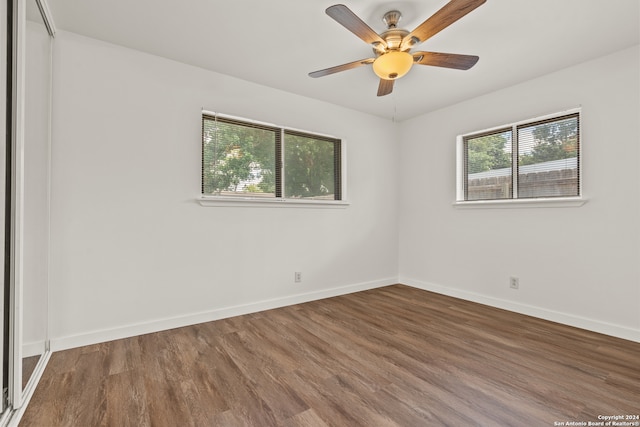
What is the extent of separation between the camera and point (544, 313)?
2959 millimetres

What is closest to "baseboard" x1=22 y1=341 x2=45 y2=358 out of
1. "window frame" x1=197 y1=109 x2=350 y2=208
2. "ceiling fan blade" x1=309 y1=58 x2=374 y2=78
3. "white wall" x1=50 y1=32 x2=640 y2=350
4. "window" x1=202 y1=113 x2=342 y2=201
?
"white wall" x1=50 y1=32 x2=640 y2=350

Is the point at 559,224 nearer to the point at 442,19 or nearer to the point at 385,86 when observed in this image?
the point at 385,86

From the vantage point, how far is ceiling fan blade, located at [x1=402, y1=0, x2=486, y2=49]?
1.61 meters

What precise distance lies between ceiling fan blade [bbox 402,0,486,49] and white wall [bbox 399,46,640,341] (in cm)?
188

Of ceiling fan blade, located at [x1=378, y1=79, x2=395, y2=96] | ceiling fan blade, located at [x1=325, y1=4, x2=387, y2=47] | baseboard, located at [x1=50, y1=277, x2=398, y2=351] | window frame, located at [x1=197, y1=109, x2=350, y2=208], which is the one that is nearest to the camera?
ceiling fan blade, located at [x1=325, y1=4, x2=387, y2=47]

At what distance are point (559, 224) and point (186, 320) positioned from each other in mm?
3603

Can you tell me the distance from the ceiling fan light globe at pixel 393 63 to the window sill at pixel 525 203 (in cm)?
200

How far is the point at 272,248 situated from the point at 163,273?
107 cm

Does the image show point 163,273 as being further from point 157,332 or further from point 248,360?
point 248,360

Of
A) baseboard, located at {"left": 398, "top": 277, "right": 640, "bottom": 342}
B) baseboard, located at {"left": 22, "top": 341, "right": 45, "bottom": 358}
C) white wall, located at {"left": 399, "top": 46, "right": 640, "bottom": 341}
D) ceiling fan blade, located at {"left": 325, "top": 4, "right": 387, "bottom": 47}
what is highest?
ceiling fan blade, located at {"left": 325, "top": 4, "right": 387, "bottom": 47}

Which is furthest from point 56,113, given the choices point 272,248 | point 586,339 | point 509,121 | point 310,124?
point 586,339

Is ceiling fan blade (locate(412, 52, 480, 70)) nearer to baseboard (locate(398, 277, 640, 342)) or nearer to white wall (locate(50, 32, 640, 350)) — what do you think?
white wall (locate(50, 32, 640, 350))

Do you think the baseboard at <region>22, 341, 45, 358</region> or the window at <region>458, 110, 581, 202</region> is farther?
the window at <region>458, 110, 581, 202</region>

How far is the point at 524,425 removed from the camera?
1.44 m
